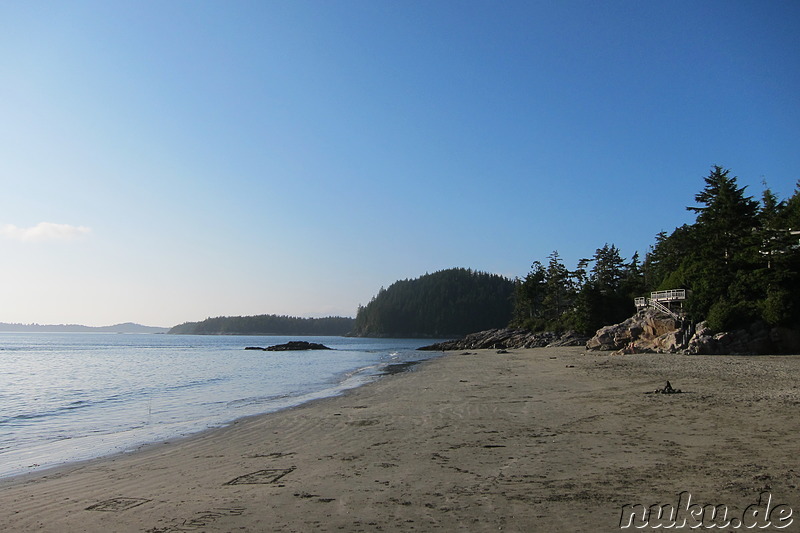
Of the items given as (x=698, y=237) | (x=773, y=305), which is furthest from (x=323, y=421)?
(x=698, y=237)

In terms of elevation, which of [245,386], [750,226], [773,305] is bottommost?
[245,386]

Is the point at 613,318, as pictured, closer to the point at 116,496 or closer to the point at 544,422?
the point at 544,422

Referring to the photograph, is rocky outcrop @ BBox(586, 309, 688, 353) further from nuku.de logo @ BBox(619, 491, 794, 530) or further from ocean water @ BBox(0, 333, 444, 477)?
nuku.de logo @ BBox(619, 491, 794, 530)

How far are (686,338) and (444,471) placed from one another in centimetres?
3792

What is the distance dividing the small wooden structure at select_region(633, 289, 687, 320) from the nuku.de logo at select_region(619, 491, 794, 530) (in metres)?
42.1

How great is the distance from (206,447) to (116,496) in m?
4.14

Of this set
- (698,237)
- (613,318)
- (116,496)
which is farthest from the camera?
(613,318)

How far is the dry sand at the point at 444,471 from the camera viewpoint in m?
6.15

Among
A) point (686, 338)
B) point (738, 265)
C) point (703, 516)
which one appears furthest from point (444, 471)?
point (738, 265)

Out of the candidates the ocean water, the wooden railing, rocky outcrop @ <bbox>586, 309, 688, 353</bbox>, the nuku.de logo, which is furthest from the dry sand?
the wooden railing

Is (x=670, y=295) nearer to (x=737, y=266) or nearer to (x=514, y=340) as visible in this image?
(x=737, y=266)

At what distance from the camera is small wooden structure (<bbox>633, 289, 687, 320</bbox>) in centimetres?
4397

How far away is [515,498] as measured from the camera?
651cm

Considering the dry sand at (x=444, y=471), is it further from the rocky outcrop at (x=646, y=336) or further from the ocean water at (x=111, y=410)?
the rocky outcrop at (x=646, y=336)
